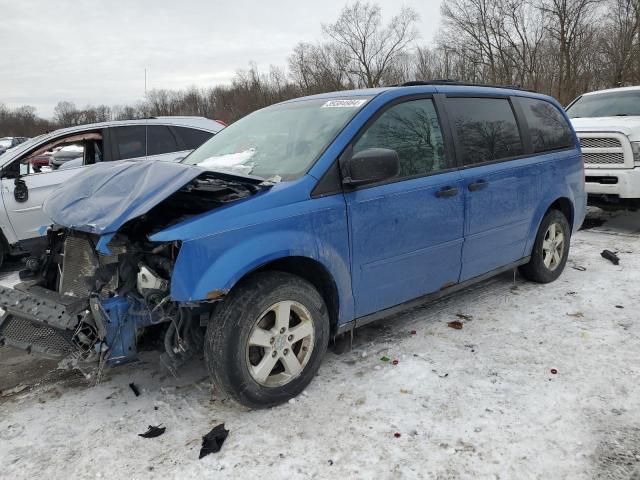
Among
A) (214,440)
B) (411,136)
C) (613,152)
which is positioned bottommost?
(214,440)

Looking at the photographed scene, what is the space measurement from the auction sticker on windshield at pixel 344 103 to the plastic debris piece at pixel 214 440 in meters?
2.22

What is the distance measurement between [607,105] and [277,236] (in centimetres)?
784

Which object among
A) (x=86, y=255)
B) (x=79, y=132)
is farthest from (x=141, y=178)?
(x=79, y=132)

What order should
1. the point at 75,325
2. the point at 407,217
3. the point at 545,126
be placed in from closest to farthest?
the point at 75,325
the point at 407,217
the point at 545,126

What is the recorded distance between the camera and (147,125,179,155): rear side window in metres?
7.05

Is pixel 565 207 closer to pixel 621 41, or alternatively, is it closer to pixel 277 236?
pixel 277 236

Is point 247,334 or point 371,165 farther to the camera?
point 371,165

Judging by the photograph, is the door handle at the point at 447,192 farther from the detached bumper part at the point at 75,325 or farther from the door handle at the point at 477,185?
the detached bumper part at the point at 75,325

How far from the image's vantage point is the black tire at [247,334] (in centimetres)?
→ 272

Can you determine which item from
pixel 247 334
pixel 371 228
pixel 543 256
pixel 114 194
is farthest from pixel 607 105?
pixel 114 194

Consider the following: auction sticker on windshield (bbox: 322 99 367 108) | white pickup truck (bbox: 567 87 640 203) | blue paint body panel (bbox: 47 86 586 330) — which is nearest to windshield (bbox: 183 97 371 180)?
auction sticker on windshield (bbox: 322 99 367 108)

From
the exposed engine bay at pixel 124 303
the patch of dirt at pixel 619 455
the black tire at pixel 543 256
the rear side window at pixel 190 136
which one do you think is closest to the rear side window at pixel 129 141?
the rear side window at pixel 190 136

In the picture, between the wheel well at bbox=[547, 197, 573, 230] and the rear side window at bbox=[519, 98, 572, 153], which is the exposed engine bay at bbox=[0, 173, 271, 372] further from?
the wheel well at bbox=[547, 197, 573, 230]

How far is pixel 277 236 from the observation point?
2818mm
